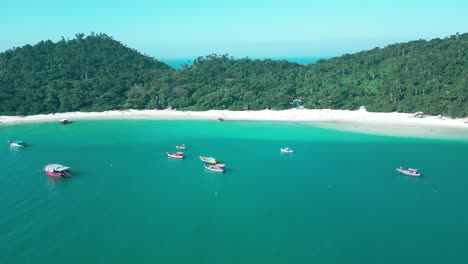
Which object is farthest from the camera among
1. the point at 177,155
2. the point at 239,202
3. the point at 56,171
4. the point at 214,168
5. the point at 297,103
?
the point at 297,103

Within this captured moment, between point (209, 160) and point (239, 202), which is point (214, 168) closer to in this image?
point (209, 160)

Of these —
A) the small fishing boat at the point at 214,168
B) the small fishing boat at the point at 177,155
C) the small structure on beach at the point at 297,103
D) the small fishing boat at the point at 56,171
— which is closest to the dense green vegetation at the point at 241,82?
the small structure on beach at the point at 297,103

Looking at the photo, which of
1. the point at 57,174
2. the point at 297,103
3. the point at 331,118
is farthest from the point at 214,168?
the point at 297,103

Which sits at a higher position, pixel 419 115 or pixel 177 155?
pixel 419 115

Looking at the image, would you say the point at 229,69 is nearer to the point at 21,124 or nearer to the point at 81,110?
the point at 81,110

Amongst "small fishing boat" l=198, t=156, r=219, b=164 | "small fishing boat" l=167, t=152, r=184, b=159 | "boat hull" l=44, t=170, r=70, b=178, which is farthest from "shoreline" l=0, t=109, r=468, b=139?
"boat hull" l=44, t=170, r=70, b=178
